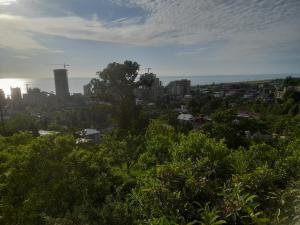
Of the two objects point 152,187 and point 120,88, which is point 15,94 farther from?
point 152,187

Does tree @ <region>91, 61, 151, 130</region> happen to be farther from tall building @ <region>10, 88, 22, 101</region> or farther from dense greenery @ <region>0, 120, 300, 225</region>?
tall building @ <region>10, 88, 22, 101</region>

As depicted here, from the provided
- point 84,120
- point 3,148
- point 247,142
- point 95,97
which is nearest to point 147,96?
point 84,120

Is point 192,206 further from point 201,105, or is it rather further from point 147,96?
point 147,96

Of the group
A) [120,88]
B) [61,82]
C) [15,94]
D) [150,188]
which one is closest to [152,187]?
[150,188]

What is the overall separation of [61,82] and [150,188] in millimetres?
A: 75101

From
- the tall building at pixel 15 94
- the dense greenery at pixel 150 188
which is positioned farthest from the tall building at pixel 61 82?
the dense greenery at pixel 150 188

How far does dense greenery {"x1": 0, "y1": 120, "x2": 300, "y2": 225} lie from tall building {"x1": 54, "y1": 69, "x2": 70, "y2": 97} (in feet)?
233

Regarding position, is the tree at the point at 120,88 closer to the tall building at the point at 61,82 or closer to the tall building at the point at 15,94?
the tall building at the point at 15,94

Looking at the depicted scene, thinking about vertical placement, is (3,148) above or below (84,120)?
above

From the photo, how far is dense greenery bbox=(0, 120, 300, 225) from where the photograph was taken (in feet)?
12.7

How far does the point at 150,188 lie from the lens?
4.10 meters

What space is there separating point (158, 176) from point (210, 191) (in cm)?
92

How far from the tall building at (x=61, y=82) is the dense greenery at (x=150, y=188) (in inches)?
2797

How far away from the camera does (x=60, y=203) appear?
15.3 feet
